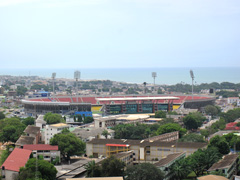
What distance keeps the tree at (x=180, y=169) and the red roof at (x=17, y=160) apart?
709 centimetres

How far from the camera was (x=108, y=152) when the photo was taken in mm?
25203

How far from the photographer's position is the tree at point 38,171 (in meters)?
18.7

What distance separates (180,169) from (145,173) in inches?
85.8

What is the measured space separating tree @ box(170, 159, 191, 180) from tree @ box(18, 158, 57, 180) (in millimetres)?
5342

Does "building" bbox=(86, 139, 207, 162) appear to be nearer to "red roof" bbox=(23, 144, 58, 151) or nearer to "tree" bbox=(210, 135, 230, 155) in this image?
"tree" bbox=(210, 135, 230, 155)

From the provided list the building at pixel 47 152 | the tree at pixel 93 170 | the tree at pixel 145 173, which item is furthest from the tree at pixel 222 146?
the building at pixel 47 152

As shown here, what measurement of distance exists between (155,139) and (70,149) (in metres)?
5.73

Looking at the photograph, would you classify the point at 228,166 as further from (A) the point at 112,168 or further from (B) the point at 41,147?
(B) the point at 41,147

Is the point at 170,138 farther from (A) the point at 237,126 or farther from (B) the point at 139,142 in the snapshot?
(A) the point at 237,126

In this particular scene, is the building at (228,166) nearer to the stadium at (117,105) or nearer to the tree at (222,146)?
the tree at (222,146)

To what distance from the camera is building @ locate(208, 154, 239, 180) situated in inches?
745

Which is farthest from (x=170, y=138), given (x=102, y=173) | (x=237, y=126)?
(x=102, y=173)

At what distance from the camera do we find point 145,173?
18.2 meters

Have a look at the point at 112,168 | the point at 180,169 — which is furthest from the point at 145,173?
the point at 180,169
